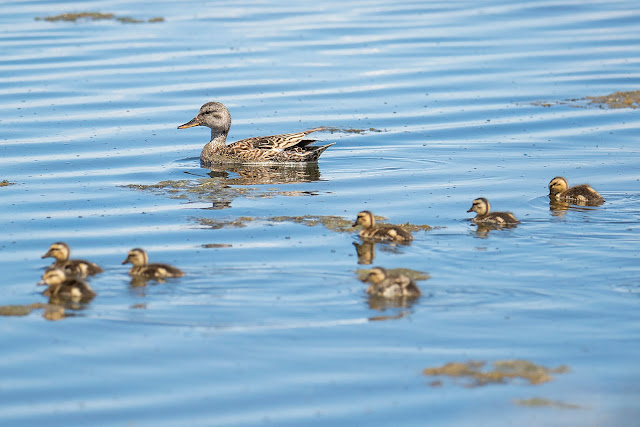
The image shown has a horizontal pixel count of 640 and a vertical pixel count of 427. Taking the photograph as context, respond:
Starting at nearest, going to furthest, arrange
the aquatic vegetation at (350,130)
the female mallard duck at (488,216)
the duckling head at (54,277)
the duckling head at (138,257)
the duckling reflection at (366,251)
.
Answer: the duckling head at (54,277), the duckling head at (138,257), the duckling reflection at (366,251), the female mallard duck at (488,216), the aquatic vegetation at (350,130)

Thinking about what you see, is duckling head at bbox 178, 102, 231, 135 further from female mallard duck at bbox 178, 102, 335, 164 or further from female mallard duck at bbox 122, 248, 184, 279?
female mallard duck at bbox 122, 248, 184, 279

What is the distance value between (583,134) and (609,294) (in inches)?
302

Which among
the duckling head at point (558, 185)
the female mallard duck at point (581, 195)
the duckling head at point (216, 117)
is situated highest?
the duckling head at point (216, 117)

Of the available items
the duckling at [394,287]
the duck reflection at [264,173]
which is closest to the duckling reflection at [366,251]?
the duckling at [394,287]

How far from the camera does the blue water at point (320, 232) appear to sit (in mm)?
7035

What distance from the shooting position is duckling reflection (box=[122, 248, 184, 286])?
29.5 ft

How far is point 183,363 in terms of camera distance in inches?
294

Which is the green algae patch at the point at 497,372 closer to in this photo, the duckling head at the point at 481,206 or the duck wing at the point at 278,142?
the duckling head at the point at 481,206

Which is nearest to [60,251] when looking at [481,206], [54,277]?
[54,277]

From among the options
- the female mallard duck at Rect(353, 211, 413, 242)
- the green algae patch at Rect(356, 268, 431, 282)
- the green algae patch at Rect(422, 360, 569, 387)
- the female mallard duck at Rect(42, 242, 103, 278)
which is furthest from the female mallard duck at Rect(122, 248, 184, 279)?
the green algae patch at Rect(422, 360, 569, 387)

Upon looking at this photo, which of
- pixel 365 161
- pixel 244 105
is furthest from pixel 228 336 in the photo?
pixel 244 105

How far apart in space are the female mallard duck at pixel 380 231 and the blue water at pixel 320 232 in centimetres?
15

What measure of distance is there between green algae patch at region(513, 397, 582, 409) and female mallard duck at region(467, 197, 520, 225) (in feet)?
13.6

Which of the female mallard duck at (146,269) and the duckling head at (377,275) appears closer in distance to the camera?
the duckling head at (377,275)
